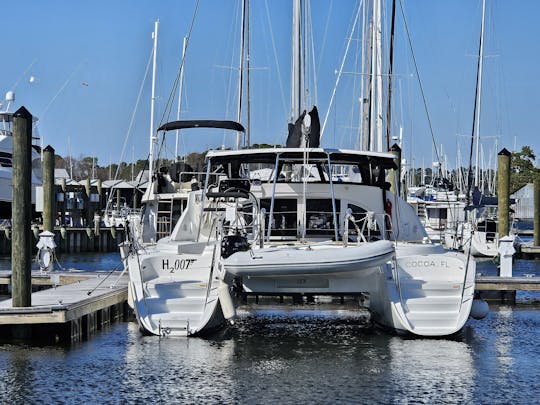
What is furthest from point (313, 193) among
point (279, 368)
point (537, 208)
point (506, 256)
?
point (537, 208)

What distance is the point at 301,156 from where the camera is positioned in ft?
60.2

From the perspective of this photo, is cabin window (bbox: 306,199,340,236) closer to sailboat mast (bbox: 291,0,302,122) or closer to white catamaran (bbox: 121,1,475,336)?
white catamaran (bbox: 121,1,475,336)

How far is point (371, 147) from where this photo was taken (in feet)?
97.9

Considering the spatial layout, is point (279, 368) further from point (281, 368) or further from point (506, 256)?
point (506, 256)

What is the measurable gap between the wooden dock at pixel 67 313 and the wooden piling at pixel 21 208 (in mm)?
366

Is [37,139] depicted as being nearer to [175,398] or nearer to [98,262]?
[98,262]

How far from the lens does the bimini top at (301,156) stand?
59.8ft

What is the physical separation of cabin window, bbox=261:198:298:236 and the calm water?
1877mm

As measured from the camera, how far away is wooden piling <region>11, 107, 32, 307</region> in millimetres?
15773

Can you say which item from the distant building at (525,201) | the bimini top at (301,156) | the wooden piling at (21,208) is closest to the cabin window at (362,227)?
the bimini top at (301,156)

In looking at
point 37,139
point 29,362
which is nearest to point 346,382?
point 29,362

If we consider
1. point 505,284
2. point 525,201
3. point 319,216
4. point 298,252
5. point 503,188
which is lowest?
point 505,284

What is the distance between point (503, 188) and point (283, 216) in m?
14.9

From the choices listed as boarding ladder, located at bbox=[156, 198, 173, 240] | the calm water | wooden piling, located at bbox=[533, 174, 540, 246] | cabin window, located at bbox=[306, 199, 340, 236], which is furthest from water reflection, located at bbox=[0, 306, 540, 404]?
wooden piling, located at bbox=[533, 174, 540, 246]
